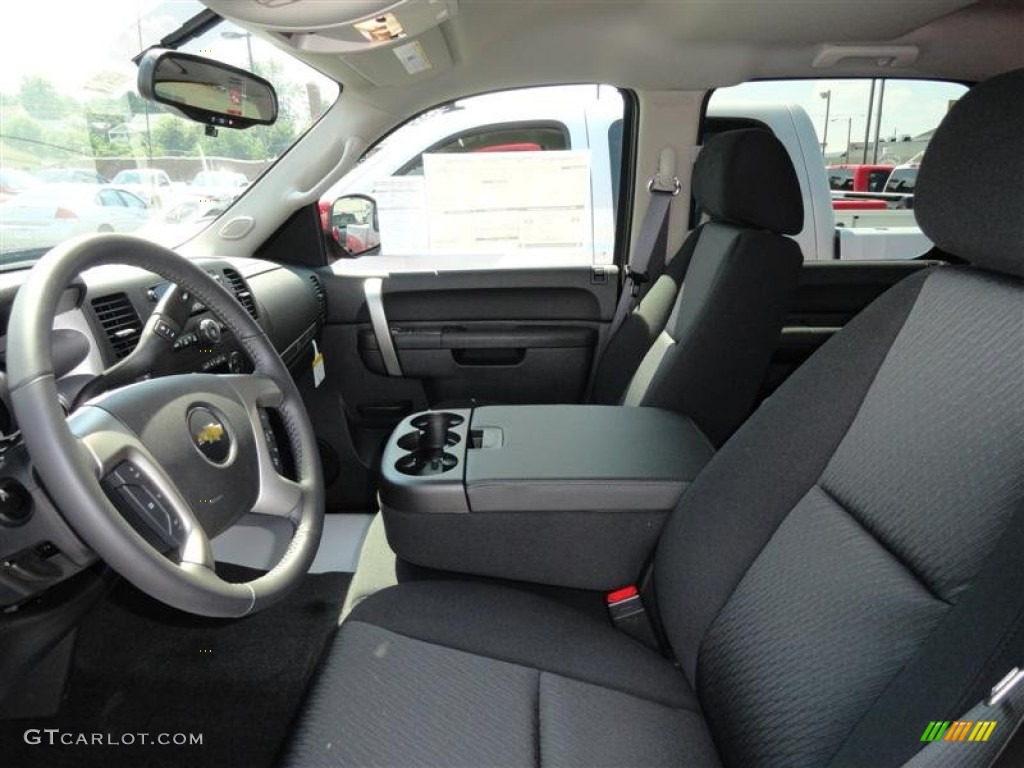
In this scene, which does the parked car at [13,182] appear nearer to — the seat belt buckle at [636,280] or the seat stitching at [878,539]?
the seat stitching at [878,539]

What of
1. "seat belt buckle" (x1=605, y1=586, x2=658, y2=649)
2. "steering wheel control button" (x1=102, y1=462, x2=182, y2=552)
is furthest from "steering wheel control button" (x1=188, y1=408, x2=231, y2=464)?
"seat belt buckle" (x1=605, y1=586, x2=658, y2=649)

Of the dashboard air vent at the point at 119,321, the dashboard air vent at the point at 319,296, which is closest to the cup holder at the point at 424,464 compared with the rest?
the dashboard air vent at the point at 119,321

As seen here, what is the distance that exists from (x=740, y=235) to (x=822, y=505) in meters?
0.85

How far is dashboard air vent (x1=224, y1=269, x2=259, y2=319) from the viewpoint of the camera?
5.73ft

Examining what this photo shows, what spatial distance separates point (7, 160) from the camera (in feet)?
4.47

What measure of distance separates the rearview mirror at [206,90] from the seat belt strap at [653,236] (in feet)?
3.89

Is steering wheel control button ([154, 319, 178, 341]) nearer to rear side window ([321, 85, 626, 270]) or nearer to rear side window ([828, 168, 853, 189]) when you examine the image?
rear side window ([321, 85, 626, 270])

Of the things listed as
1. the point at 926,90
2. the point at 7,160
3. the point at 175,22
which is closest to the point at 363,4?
the point at 175,22

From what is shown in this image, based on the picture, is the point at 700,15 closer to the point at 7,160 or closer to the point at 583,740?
the point at 7,160

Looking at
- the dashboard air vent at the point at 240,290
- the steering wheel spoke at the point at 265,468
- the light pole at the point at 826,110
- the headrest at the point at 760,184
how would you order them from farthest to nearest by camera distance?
1. the light pole at the point at 826,110
2. the dashboard air vent at the point at 240,290
3. the headrest at the point at 760,184
4. the steering wheel spoke at the point at 265,468

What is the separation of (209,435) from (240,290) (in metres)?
0.87

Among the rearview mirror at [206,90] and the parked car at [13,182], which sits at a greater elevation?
the rearview mirror at [206,90]

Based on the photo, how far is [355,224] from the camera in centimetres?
250

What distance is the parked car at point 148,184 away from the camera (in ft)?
5.49
